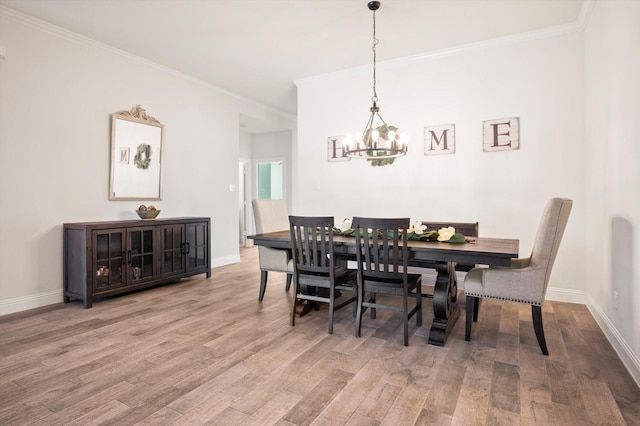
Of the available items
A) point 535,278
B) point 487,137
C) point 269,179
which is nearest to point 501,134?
point 487,137

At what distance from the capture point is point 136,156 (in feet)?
14.3

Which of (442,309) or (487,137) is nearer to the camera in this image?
(442,309)

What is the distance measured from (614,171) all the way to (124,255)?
176 inches

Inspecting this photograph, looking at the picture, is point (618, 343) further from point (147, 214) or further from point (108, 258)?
point (147, 214)

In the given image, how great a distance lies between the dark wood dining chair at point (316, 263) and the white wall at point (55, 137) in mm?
2560

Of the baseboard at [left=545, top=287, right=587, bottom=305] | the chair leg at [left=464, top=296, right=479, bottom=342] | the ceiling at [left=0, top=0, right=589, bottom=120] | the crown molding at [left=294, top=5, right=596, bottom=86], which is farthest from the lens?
the baseboard at [left=545, top=287, right=587, bottom=305]

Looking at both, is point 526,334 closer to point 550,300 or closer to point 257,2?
point 550,300

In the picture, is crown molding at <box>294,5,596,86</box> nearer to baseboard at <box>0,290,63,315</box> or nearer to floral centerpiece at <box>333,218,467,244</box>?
floral centerpiece at <box>333,218,467,244</box>

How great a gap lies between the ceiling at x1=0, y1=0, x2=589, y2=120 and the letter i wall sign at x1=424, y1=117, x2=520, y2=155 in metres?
0.92

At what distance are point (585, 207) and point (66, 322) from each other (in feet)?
16.3

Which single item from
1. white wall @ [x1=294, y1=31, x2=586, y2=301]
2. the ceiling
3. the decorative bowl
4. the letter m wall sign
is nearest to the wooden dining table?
white wall @ [x1=294, y1=31, x2=586, y2=301]

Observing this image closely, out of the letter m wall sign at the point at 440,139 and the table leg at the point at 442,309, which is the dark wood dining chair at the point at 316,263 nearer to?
the table leg at the point at 442,309

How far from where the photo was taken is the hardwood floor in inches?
67.6

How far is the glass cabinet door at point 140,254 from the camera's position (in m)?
3.85
